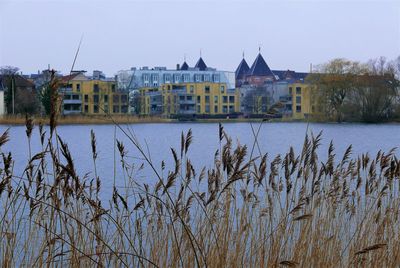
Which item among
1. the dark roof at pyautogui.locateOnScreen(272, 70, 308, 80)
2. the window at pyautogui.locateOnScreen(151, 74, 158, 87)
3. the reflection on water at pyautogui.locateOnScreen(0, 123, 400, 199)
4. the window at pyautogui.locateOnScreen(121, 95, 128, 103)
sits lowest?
the reflection on water at pyautogui.locateOnScreen(0, 123, 400, 199)

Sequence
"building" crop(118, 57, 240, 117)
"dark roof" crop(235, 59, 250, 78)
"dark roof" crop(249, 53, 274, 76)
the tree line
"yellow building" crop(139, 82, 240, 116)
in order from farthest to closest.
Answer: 1. "dark roof" crop(235, 59, 250, 78)
2. "dark roof" crop(249, 53, 274, 76)
3. "yellow building" crop(139, 82, 240, 116)
4. "building" crop(118, 57, 240, 117)
5. the tree line

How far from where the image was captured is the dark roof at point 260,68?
3749 inches

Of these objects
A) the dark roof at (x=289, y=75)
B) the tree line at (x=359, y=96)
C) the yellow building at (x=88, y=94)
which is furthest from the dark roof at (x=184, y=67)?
the tree line at (x=359, y=96)

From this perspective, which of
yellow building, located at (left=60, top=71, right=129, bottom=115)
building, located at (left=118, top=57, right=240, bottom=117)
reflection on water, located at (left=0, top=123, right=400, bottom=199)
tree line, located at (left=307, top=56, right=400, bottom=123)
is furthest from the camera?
building, located at (left=118, top=57, right=240, bottom=117)

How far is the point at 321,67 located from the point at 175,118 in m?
22.2

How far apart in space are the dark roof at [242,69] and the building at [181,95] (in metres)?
14.2

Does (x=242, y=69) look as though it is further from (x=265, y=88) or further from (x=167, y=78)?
(x=265, y=88)

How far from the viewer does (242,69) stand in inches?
4139

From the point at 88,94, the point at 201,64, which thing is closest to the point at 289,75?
the point at 201,64

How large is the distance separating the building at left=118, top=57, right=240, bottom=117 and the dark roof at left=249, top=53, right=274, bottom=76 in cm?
824

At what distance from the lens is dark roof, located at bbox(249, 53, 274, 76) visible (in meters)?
95.2

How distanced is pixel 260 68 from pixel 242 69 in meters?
9.64

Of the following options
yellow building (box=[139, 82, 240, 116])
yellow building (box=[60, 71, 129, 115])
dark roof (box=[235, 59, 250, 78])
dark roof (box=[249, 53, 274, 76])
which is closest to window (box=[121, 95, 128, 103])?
yellow building (box=[60, 71, 129, 115])

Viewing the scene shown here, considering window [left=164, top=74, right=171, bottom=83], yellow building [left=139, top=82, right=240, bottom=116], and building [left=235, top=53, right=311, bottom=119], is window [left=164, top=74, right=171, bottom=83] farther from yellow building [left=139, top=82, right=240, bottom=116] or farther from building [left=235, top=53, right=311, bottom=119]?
building [left=235, top=53, right=311, bottom=119]
